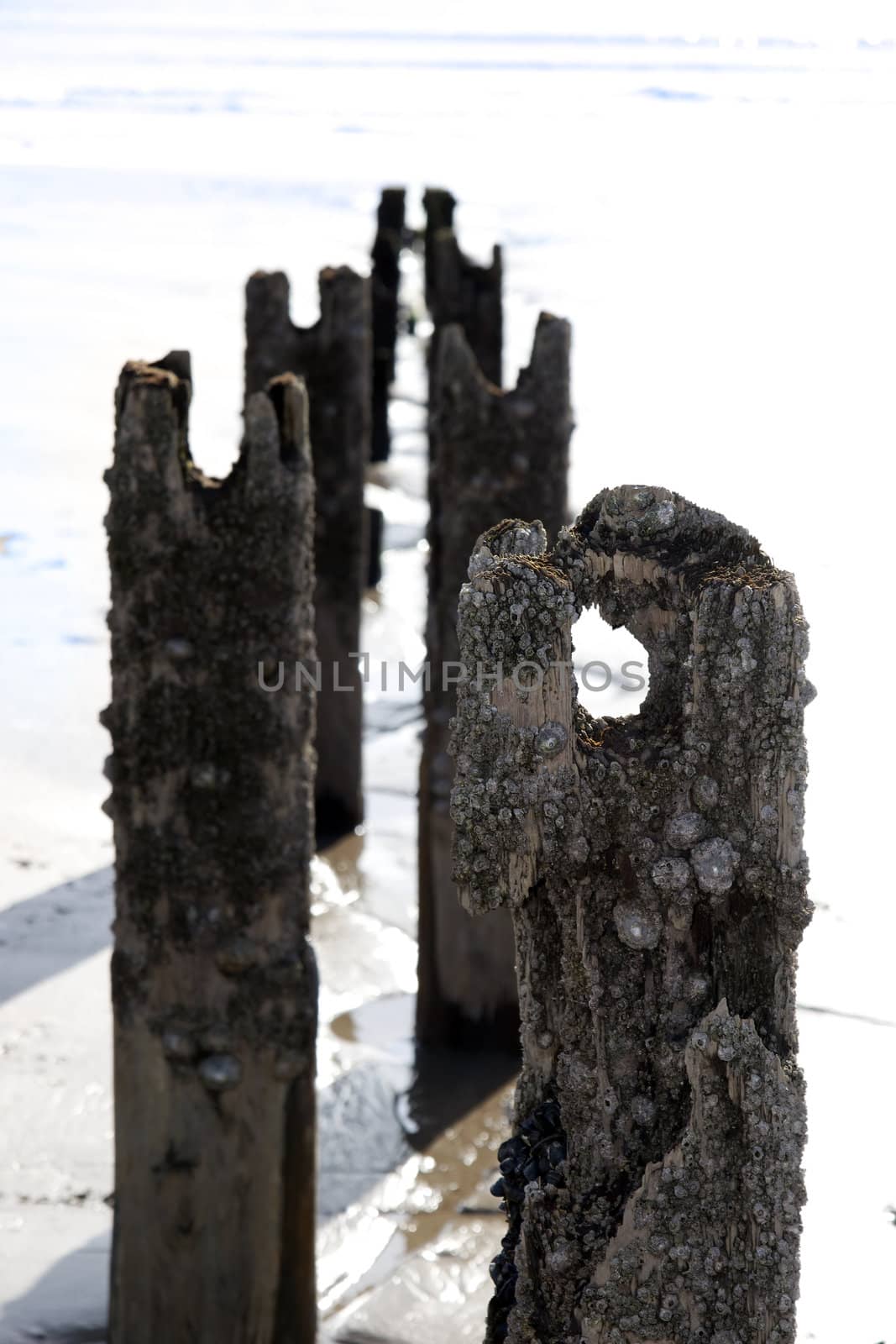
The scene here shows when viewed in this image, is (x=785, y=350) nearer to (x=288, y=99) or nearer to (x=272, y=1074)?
(x=272, y=1074)

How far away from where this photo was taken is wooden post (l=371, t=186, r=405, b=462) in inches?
639

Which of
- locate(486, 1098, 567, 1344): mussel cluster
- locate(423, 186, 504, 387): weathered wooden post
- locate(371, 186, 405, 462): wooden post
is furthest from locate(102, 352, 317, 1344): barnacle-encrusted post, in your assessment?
locate(371, 186, 405, 462): wooden post

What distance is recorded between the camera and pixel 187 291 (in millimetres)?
27703

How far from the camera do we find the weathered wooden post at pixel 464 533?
20.7ft

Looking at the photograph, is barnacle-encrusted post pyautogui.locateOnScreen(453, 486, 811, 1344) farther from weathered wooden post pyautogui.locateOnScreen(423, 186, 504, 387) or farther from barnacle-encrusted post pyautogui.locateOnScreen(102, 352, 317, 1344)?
weathered wooden post pyautogui.locateOnScreen(423, 186, 504, 387)

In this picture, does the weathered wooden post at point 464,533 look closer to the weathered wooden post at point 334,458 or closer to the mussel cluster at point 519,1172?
the weathered wooden post at point 334,458

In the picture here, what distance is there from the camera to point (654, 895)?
99.3 inches

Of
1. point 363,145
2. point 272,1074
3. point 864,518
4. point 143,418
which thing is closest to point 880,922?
point 272,1074

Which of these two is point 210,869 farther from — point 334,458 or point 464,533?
point 334,458

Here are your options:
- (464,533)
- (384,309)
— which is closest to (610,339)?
(384,309)

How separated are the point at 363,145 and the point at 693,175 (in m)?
13.2

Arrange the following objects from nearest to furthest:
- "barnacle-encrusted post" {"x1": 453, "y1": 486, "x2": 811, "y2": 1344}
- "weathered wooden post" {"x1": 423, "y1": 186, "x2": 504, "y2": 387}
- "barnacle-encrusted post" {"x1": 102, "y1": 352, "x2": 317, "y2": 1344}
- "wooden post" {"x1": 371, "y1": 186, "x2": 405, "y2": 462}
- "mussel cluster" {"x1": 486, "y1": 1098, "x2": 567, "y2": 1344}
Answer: "barnacle-encrusted post" {"x1": 453, "y1": 486, "x2": 811, "y2": 1344}
"mussel cluster" {"x1": 486, "y1": 1098, "x2": 567, "y2": 1344}
"barnacle-encrusted post" {"x1": 102, "y1": 352, "x2": 317, "y2": 1344}
"weathered wooden post" {"x1": 423, "y1": 186, "x2": 504, "y2": 387}
"wooden post" {"x1": 371, "y1": 186, "x2": 405, "y2": 462}

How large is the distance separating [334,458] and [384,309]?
8.56m

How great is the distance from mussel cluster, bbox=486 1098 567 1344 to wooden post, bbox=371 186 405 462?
1353 centimetres
